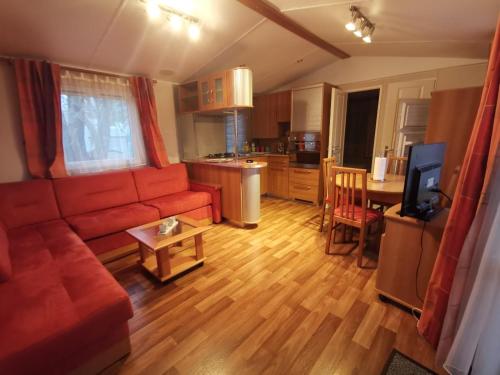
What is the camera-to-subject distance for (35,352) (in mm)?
1006

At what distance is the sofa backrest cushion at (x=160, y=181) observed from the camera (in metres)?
3.00

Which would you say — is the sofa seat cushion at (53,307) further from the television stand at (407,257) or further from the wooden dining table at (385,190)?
the wooden dining table at (385,190)

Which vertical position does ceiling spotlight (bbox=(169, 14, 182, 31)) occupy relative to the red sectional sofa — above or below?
above

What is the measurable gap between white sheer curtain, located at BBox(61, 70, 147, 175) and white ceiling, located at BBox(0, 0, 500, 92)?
24 centimetres

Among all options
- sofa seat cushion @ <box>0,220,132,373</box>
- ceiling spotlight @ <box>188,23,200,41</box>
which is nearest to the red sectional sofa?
sofa seat cushion @ <box>0,220,132,373</box>

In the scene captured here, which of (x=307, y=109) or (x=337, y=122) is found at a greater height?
(x=307, y=109)

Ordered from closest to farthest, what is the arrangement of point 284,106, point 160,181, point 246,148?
point 160,181, point 284,106, point 246,148

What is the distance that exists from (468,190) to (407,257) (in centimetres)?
66

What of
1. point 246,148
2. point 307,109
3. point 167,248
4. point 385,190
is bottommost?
point 167,248

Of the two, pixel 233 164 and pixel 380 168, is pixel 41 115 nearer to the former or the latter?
pixel 233 164

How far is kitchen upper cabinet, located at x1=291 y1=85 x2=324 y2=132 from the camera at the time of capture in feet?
12.6

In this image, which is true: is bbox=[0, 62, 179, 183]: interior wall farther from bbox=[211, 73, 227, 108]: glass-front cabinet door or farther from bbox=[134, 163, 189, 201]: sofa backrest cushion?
bbox=[211, 73, 227, 108]: glass-front cabinet door

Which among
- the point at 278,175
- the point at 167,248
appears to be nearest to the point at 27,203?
the point at 167,248

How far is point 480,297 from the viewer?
1.03m
